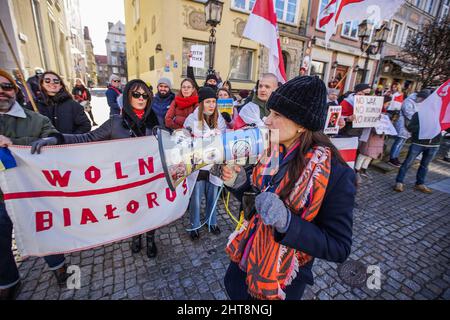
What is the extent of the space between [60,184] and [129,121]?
94 cm

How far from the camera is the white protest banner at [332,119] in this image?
391 cm

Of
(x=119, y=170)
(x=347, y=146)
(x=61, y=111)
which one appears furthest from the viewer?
(x=347, y=146)

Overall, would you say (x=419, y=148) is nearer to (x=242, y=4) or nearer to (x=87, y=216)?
(x=87, y=216)

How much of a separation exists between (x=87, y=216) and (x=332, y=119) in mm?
4178

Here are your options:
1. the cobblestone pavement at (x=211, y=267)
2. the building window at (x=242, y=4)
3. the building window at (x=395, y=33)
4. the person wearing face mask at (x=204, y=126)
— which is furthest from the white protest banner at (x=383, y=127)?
the building window at (x=395, y=33)

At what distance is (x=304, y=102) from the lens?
1.10 metres

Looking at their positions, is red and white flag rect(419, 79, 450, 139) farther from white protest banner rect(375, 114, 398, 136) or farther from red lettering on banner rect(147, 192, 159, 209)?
red lettering on banner rect(147, 192, 159, 209)

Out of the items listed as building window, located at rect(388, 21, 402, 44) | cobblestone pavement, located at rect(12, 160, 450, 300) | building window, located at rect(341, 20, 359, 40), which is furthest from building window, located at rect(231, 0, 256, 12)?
building window, located at rect(388, 21, 402, 44)

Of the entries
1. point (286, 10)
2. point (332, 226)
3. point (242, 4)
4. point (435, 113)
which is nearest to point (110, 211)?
point (332, 226)

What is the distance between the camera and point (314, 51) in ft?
47.0

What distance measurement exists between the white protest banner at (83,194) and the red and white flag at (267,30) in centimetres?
302

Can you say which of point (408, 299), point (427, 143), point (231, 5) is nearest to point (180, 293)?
point (408, 299)

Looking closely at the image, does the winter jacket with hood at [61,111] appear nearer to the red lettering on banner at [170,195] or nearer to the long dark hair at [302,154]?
the red lettering on banner at [170,195]
